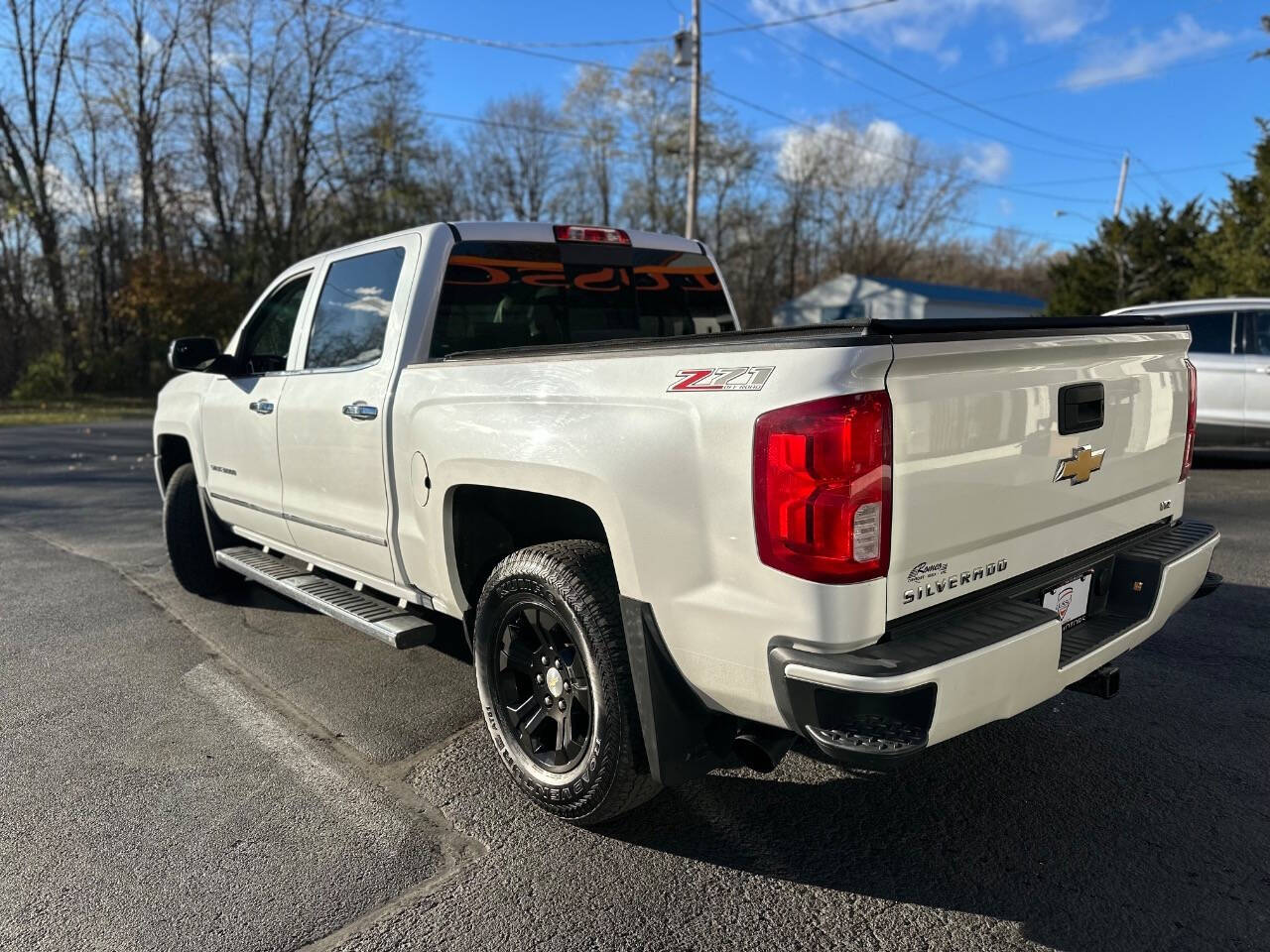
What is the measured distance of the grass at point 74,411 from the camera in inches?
819

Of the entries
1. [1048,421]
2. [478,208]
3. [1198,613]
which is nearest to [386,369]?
[1048,421]

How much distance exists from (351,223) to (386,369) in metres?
33.5

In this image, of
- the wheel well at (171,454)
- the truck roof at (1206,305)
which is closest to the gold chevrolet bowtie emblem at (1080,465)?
the wheel well at (171,454)

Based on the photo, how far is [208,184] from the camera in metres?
33.7

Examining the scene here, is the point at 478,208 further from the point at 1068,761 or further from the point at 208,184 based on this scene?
the point at 1068,761

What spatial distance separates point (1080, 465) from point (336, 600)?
306 centimetres

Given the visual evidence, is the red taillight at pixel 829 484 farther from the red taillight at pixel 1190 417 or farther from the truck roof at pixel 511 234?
the truck roof at pixel 511 234

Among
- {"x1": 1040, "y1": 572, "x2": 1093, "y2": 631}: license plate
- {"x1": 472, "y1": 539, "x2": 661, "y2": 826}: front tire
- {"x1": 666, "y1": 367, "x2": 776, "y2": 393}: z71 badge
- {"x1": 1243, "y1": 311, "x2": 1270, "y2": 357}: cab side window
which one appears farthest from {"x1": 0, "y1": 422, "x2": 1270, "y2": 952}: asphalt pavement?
{"x1": 1243, "y1": 311, "x2": 1270, "y2": 357}: cab side window

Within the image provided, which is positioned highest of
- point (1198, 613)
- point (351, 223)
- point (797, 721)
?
point (351, 223)

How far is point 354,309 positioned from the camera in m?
4.21

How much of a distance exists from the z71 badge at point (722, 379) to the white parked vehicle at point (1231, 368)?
27.2 feet

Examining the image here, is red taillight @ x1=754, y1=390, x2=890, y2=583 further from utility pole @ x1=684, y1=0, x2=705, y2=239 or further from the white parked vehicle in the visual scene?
utility pole @ x1=684, y1=0, x2=705, y2=239

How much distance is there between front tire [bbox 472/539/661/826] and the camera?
2.67 meters

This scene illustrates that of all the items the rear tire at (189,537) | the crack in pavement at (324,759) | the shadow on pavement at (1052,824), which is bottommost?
the shadow on pavement at (1052,824)
